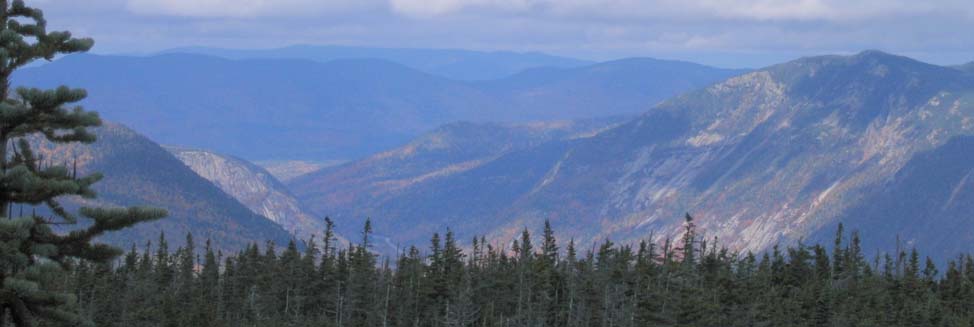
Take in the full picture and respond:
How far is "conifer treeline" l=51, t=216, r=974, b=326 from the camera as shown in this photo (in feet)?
358

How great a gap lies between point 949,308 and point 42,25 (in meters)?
120

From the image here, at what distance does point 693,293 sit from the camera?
104188 millimetres

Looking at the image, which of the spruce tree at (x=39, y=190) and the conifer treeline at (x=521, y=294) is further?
the conifer treeline at (x=521, y=294)

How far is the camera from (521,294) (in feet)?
379

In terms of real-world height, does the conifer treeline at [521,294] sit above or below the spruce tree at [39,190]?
above

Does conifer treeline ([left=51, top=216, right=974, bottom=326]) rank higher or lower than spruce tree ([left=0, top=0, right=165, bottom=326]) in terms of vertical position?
higher

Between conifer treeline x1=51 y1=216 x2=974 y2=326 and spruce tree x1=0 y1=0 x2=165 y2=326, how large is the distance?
74.1 meters

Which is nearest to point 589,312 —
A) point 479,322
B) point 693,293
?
point 693,293

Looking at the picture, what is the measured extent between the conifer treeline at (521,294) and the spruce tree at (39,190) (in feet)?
243

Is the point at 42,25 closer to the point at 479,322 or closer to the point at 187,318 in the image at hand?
the point at 187,318

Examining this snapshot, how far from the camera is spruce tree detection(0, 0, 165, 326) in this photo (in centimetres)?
2378

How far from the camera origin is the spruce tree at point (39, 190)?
23.8 m

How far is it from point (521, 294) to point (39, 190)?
92378 millimetres

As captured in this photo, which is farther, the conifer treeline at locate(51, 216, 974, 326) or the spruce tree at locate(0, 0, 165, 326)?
the conifer treeline at locate(51, 216, 974, 326)
